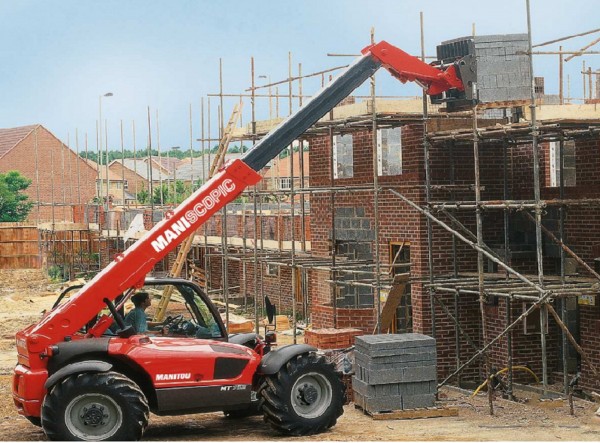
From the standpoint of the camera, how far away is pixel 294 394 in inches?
567

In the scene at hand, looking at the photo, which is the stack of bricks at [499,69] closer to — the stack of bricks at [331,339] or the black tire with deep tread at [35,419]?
the stack of bricks at [331,339]

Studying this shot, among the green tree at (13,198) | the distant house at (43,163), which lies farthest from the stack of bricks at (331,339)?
the distant house at (43,163)

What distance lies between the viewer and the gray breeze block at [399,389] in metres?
15.9

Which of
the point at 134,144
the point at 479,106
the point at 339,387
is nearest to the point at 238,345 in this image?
the point at 339,387

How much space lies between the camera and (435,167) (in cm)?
2052

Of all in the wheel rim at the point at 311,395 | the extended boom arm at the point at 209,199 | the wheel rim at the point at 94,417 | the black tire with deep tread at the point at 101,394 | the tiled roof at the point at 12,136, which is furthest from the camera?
the tiled roof at the point at 12,136

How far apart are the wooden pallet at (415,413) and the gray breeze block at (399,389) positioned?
24 centimetres

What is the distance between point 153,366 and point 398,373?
383 centimetres

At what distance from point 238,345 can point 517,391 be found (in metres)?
6.84

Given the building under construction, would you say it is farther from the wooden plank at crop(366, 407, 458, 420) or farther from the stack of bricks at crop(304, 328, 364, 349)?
the wooden plank at crop(366, 407, 458, 420)

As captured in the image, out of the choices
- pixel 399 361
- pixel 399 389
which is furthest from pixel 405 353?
pixel 399 389

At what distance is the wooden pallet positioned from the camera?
1589cm

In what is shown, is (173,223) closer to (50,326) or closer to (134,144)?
(50,326)

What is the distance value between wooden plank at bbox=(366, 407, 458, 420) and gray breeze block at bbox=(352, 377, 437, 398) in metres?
0.25
